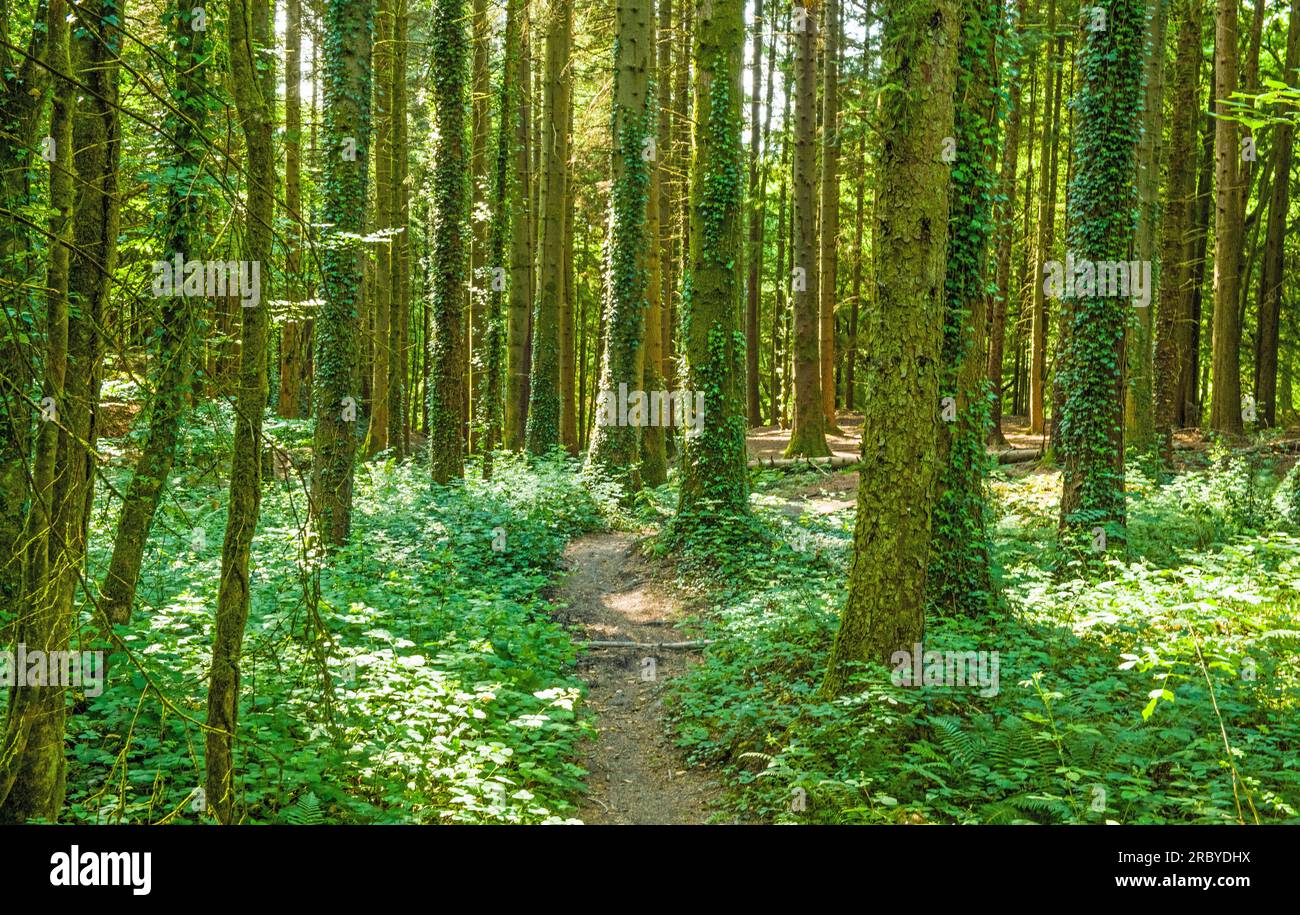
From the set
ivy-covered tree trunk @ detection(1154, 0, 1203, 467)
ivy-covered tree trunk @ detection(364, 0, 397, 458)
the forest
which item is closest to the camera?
the forest

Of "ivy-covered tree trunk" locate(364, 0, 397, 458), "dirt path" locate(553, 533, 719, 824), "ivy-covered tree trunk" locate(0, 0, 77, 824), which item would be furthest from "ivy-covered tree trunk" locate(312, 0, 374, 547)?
"ivy-covered tree trunk" locate(0, 0, 77, 824)

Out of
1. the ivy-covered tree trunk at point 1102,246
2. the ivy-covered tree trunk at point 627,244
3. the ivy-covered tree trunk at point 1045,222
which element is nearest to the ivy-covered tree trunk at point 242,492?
the ivy-covered tree trunk at point 1102,246

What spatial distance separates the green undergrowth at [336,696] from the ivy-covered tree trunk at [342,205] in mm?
1331

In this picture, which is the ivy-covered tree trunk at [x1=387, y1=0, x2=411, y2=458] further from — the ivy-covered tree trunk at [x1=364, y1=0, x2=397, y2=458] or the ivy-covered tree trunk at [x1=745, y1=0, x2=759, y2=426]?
the ivy-covered tree trunk at [x1=745, y1=0, x2=759, y2=426]

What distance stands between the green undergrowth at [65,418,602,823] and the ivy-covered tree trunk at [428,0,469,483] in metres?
5.58

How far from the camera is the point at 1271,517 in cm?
1219

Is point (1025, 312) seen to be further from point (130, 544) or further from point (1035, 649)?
point (130, 544)

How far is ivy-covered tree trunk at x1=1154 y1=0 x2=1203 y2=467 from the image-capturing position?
58.5 ft

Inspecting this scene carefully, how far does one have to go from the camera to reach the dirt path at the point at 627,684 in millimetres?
6109

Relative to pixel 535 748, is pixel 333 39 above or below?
above

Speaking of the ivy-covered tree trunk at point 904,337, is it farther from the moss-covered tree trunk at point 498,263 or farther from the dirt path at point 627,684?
the moss-covered tree trunk at point 498,263
